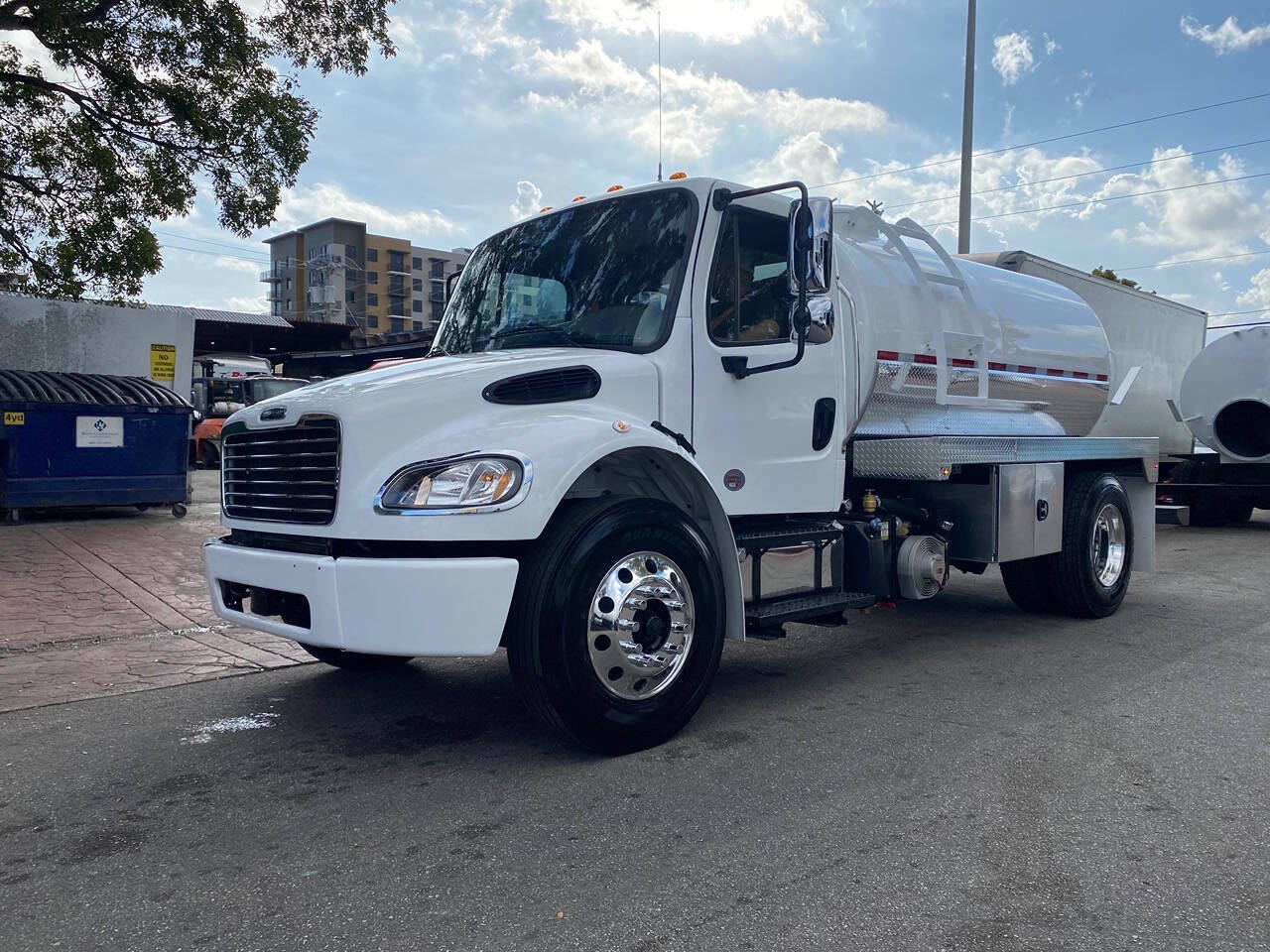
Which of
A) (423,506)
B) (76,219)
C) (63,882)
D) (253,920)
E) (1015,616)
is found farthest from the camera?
(76,219)

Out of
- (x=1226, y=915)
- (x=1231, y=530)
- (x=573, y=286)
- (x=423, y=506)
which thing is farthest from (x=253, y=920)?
(x=1231, y=530)

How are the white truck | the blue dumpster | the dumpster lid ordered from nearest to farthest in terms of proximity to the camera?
the blue dumpster < the dumpster lid < the white truck

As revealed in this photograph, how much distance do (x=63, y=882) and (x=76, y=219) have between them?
32.3 ft

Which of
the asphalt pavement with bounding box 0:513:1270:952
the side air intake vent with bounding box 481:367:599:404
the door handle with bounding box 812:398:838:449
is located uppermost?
the side air intake vent with bounding box 481:367:599:404

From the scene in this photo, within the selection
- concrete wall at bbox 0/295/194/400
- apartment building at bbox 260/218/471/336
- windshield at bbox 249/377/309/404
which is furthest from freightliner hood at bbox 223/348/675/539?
apartment building at bbox 260/218/471/336

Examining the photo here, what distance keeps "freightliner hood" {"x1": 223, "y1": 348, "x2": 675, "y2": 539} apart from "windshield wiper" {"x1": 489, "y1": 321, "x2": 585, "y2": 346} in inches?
18.9

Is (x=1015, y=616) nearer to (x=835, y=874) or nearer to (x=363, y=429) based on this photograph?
(x=835, y=874)

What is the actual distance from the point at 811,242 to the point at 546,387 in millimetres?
1360

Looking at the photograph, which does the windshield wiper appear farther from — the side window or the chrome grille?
the chrome grille

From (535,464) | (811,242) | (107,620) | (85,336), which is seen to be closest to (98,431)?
(85,336)

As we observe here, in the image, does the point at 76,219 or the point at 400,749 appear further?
the point at 76,219

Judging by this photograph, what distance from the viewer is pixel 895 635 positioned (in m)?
7.08

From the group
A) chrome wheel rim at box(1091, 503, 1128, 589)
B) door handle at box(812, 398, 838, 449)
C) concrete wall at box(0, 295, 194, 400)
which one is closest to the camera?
door handle at box(812, 398, 838, 449)

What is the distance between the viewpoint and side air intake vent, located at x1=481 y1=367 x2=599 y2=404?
4.15 metres
